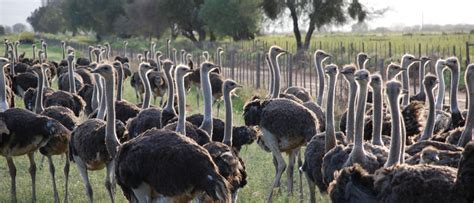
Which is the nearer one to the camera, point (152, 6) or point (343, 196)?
point (343, 196)

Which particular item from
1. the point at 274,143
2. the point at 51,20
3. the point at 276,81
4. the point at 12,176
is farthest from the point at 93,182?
the point at 51,20

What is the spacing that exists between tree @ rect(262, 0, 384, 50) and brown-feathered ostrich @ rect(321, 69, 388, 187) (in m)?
31.8

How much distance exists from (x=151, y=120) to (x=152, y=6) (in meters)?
43.9

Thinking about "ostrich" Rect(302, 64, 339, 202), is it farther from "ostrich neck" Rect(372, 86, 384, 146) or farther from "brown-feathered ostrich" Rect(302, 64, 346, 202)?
"ostrich neck" Rect(372, 86, 384, 146)

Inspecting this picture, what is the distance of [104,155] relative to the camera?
727cm

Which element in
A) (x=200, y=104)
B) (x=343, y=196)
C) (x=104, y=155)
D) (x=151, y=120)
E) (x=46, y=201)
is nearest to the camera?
(x=343, y=196)

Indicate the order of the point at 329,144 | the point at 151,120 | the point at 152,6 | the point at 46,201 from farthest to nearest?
the point at 152,6 < the point at 151,120 < the point at 46,201 < the point at 329,144

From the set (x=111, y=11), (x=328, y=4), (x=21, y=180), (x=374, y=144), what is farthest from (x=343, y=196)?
(x=111, y=11)

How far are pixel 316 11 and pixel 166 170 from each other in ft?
111

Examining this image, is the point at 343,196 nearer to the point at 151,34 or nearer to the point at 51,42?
the point at 151,34

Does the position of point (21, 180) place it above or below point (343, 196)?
below

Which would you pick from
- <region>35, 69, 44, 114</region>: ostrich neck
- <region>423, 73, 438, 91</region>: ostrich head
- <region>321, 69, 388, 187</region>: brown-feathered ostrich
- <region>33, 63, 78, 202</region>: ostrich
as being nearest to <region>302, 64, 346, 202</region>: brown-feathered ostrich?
<region>321, 69, 388, 187</region>: brown-feathered ostrich

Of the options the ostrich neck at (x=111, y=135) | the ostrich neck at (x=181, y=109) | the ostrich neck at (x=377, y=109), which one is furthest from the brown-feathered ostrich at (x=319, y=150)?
the ostrich neck at (x=111, y=135)

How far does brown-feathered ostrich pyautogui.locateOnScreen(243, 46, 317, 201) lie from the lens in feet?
25.9
